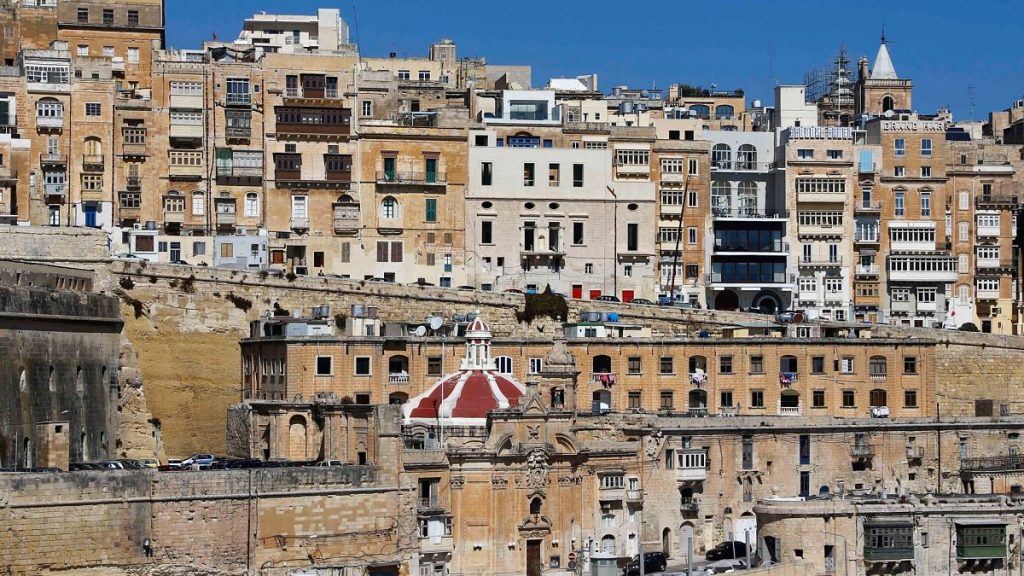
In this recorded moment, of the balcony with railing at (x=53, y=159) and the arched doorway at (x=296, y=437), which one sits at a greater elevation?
the balcony with railing at (x=53, y=159)

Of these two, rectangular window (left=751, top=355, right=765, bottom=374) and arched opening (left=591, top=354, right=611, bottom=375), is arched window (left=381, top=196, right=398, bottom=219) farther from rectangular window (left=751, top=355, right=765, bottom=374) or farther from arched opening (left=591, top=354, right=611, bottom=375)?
rectangular window (left=751, top=355, right=765, bottom=374)

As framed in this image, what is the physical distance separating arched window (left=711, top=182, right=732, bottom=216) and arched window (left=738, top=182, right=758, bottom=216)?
20.4 inches

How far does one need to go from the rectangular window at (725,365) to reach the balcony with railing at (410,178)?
15.0 m

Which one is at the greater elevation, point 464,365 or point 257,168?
point 257,168

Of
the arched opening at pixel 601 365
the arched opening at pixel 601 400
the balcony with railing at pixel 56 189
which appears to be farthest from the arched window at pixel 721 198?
the balcony with railing at pixel 56 189

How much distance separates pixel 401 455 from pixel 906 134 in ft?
116

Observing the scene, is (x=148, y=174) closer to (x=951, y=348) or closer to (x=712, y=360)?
(x=712, y=360)

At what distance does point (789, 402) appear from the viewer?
84250 millimetres

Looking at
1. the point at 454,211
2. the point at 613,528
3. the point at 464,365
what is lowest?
the point at 613,528

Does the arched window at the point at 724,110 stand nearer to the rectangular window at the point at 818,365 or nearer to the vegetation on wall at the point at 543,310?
the vegetation on wall at the point at 543,310

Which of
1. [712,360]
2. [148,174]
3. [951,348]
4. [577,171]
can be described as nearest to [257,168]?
[148,174]

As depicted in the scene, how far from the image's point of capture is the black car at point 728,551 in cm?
7644

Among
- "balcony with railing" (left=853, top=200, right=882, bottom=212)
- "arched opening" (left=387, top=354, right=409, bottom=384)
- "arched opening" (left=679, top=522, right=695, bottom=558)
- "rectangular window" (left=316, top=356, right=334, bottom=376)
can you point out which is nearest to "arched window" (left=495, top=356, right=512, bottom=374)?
"arched opening" (left=387, top=354, right=409, bottom=384)

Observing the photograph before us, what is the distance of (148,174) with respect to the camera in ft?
301
